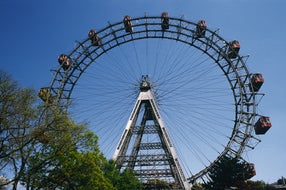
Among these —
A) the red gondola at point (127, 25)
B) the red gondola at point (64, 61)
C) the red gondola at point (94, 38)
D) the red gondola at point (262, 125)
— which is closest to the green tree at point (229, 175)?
the red gondola at point (262, 125)

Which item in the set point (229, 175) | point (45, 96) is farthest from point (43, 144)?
point (229, 175)

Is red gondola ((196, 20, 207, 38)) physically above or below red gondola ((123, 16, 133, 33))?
below

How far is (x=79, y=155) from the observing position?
23.0m

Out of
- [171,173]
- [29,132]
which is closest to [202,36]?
[171,173]

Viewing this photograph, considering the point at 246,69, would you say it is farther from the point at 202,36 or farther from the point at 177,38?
the point at 177,38

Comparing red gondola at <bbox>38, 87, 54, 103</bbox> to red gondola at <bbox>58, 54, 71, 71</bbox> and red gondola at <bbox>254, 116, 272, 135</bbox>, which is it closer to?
red gondola at <bbox>58, 54, 71, 71</bbox>

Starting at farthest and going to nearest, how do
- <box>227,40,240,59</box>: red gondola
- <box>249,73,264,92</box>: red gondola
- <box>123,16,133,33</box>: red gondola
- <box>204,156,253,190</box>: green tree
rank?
<box>123,16,133,33</box>: red gondola → <box>227,40,240,59</box>: red gondola → <box>249,73,264,92</box>: red gondola → <box>204,156,253,190</box>: green tree

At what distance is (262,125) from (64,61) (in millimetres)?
29849

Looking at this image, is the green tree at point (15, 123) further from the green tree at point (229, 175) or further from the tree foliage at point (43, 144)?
the green tree at point (229, 175)

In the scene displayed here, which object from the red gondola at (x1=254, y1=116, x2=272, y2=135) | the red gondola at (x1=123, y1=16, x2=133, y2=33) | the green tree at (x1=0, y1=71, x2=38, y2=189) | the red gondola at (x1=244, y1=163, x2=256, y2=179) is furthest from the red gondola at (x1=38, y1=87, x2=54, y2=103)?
the red gondola at (x1=254, y1=116, x2=272, y2=135)

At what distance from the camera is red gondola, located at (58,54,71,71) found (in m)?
41.9

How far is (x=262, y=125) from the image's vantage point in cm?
3800

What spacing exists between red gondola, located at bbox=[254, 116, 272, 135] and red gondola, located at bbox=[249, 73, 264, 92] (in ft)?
14.5

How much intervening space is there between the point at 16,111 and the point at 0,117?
1.09m
